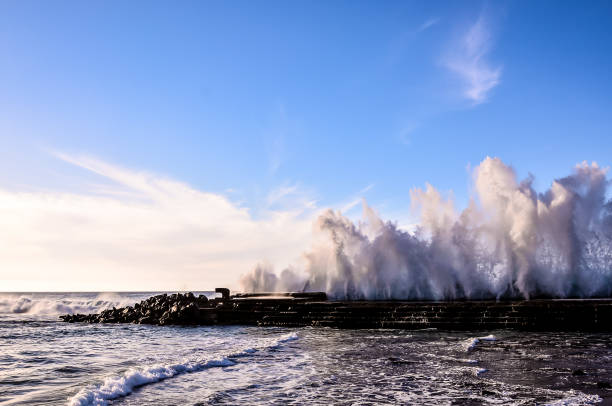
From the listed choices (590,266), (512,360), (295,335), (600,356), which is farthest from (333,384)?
(590,266)

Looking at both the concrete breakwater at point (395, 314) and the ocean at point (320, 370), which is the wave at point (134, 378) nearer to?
the ocean at point (320, 370)

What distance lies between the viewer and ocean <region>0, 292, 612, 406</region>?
9102 mm

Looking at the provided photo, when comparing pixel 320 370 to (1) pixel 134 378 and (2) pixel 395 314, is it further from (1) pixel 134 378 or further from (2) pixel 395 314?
(2) pixel 395 314

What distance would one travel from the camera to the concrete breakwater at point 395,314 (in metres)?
19.8

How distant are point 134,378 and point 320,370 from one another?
15.1 ft

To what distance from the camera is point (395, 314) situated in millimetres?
22641

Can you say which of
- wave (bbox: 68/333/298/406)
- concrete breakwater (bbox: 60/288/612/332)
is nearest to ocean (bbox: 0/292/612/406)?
wave (bbox: 68/333/298/406)

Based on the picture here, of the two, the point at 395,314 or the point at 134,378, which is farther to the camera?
the point at 395,314

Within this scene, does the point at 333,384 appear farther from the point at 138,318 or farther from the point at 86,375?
the point at 138,318

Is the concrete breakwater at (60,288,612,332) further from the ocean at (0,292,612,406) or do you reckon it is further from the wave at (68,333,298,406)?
the wave at (68,333,298,406)

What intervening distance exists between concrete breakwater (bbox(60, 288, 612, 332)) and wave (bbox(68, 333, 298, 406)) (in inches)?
361

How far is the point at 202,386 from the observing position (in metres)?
10.5

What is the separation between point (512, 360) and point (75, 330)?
23.7 m

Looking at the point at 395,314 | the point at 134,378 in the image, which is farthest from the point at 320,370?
the point at 395,314
